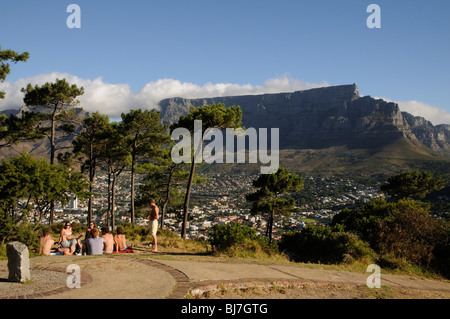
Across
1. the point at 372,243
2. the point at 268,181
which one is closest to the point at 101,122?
the point at 268,181

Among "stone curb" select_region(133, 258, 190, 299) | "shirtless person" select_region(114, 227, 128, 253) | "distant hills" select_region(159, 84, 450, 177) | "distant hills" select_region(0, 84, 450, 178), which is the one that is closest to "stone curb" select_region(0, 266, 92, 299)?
"stone curb" select_region(133, 258, 190, 299)

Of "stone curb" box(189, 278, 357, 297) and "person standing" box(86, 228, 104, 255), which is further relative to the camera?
"person standing" box(86, 228, 104, 255)

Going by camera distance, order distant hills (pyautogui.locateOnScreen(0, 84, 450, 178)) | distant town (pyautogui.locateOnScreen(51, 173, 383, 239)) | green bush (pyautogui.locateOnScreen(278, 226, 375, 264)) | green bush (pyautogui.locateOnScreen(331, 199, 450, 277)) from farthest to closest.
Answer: distant hills (pyautogui.locateOnScreen(0, 84, 450, 178)) → distant town (pyautogui.locateOnScreen(51, 173, 383, 239)) → green bush (pyautogui.locateOnScreen(331, 199, 450, 277)) → green bush (pyautogui.locateOnScreen(278, 226, 375, 264))

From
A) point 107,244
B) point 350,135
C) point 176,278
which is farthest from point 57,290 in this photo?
point 350,135

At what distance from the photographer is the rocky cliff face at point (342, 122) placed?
426 feet

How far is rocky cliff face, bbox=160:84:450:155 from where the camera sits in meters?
130

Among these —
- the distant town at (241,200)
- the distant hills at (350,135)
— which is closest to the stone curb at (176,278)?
the distant town at (241,200)

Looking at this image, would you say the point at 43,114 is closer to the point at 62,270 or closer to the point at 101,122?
the point at 101,122

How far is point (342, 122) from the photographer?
495 ft

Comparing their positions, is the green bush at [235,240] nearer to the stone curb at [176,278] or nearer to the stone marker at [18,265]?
the stone curb at [176,278]

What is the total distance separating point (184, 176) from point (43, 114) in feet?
37.2

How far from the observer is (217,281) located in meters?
6.70

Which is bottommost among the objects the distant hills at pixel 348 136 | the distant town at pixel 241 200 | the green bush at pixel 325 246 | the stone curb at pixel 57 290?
the distant town at pixel 241 200

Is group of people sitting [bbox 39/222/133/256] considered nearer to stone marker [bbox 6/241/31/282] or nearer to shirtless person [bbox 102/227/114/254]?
shirtless person [bbox 102/227/114/254]
